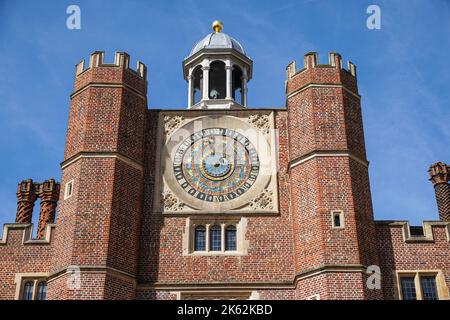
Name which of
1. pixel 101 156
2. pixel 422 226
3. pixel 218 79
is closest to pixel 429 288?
pixel 422 226

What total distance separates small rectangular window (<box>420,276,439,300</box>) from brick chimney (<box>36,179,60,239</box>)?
13.7m

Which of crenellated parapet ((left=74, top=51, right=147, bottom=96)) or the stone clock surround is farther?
crenellated parapet ((left=74, top=51, right=147, bottom=96))

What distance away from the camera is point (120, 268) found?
20.7 m

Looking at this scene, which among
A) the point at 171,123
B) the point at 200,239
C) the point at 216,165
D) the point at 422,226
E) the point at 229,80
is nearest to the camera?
the point at 422,226

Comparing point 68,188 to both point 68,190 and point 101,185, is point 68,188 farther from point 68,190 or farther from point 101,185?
point 101,185

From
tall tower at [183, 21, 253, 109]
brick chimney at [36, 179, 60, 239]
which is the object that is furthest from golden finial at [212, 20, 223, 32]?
brick chimney at [36, 179, 60, 239]

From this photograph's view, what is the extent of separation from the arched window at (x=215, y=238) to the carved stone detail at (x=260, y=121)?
3.90 metres

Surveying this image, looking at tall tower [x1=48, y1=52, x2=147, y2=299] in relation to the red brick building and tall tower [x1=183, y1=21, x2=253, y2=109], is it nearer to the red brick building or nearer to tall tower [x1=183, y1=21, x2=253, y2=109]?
the red brick building

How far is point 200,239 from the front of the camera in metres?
22.3

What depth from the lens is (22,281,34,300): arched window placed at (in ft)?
70.5

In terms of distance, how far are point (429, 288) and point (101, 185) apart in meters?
10.1

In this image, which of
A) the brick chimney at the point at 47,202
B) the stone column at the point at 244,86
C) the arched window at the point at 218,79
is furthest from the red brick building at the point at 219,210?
the brick chimney at the point at 47,202

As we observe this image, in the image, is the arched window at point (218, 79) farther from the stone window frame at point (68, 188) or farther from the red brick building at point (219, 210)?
the stone window frame at point (68, 188)
